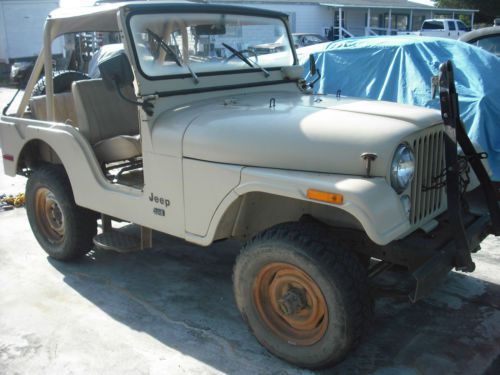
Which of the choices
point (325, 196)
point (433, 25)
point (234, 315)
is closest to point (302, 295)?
point (325, 196)

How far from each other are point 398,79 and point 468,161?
4.21 m

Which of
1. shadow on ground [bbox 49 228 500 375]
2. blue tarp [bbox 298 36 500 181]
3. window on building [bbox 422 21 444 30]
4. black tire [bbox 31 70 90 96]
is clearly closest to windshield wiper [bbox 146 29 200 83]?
shadow on ground [bbox 49 228 500 375]

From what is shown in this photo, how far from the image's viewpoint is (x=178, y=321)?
3564mm

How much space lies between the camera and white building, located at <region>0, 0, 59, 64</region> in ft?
81.1

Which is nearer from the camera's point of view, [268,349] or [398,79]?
[268,349]

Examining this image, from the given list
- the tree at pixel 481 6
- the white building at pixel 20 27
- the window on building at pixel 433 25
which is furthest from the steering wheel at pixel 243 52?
the tree at pixel 481 6

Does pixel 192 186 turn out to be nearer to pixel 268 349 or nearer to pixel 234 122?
pixel 234 122

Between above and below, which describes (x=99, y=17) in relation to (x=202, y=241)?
above

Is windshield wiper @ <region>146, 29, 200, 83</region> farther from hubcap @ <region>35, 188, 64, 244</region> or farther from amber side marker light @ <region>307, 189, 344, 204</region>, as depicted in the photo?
hubcap @ <region>35, 188, 64, 244</region>

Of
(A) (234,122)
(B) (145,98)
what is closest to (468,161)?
(A) (234,122)

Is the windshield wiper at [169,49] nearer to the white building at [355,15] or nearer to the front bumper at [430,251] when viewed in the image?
the front bumper at [430,251]

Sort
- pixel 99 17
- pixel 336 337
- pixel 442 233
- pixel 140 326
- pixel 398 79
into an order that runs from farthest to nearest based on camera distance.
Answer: pixel 398 79 → pixel 99 17 → pixel 140 326 → pixel 442 233 → pixel 336 337

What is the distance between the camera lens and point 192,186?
3.16 metres

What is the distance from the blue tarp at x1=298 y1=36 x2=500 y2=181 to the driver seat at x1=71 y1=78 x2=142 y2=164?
155 inches
